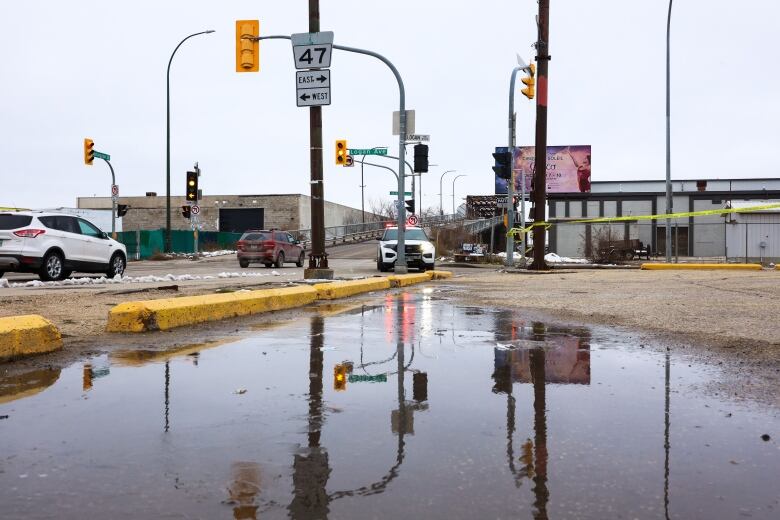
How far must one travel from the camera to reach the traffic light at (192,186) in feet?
121

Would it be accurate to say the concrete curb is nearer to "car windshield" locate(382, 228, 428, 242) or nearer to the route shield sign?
the route shield sign

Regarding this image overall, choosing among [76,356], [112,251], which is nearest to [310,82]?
[112,251]

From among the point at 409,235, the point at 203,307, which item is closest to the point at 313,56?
the point at 203,307

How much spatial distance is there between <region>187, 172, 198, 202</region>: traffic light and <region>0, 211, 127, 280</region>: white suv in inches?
749

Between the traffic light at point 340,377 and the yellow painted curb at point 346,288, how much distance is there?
6492 mm

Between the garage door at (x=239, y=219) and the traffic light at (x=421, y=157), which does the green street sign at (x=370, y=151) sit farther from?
the garage door at (x=239, y=219)

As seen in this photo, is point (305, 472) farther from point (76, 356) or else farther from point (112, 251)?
point (112, 251)

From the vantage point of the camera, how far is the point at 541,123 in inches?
955

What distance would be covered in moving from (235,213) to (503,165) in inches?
2274

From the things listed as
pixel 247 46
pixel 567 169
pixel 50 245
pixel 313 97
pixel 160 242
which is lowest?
pixel 50 245

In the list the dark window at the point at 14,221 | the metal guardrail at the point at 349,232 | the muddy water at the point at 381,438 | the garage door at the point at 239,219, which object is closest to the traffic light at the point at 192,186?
the metal guardrail at the point at 349,232

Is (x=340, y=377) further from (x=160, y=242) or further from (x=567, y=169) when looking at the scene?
(x=567, y=169)

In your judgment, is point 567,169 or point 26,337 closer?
point 26,337

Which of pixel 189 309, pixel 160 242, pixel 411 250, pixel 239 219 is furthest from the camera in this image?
pixel 239 219
